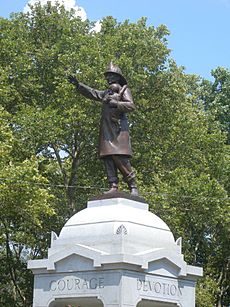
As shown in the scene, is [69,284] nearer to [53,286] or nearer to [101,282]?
[53,286]

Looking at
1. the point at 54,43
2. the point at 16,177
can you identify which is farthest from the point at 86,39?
the point at 16,177

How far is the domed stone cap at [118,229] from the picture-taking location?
13008 mm

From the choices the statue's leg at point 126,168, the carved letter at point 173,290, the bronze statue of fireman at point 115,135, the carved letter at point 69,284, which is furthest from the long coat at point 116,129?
the carved letter at point 173,290

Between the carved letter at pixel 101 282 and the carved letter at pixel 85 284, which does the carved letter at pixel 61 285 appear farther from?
A: the carved letter at pixel 101 282

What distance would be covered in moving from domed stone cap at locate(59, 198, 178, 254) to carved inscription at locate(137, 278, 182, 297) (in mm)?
595

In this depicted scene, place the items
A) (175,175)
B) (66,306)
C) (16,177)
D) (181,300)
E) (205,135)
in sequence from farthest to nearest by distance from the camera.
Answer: (205,135), (175,175), (16,177), (66,306), (181,300)

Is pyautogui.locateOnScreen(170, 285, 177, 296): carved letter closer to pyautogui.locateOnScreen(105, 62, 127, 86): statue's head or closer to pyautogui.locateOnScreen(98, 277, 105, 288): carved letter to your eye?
pyautogui.locateOnScreen(98, 277, 105, 288): carved letter

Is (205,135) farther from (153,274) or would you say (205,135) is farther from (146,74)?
(153,274)

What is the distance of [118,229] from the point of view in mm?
13016

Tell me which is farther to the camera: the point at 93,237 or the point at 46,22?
the point at 46,22

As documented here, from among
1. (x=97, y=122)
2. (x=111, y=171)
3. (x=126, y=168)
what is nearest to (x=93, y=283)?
(x=111, y=171)

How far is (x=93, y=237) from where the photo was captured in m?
13.4

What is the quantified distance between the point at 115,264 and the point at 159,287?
1221 mm

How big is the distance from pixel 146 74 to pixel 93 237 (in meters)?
20.7
